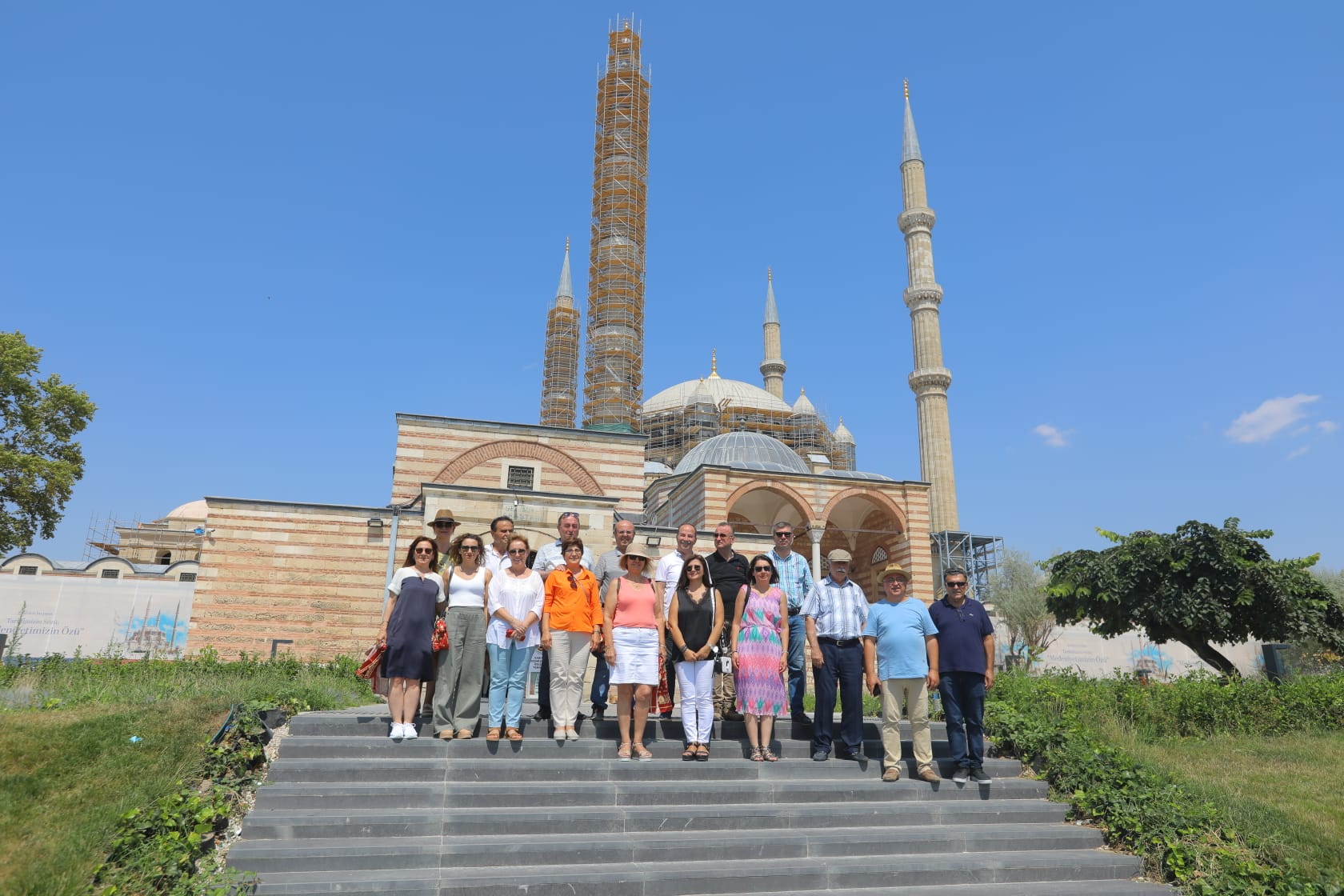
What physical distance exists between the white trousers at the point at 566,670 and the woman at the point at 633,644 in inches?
8.2

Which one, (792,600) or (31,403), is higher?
(31,403)

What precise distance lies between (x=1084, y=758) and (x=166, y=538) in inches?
1923

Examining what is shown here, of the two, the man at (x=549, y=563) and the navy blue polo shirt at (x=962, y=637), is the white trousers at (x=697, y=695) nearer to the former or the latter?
the man at (x=549, y=563)

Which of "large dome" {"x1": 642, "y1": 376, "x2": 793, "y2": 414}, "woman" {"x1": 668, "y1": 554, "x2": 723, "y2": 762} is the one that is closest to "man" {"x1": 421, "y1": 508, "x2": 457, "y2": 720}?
"woman" {"x1": 668, "y1": 554, "x2": 723, "y2": 762}

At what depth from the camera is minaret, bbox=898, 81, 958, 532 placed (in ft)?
110

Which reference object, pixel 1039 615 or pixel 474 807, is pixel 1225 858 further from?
pixel 1039 615

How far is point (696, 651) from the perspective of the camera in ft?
20.1

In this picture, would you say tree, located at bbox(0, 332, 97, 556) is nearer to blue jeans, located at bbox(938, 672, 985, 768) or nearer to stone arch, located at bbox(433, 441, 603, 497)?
stone arch, located at bbox(433, 441, 603, 497)

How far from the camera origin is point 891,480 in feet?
87.7

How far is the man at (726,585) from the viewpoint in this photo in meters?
6.55

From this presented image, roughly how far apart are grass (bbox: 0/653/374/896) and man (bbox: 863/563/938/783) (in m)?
4.72

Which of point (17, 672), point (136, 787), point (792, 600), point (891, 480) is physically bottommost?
point (136, 787)

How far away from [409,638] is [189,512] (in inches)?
1966

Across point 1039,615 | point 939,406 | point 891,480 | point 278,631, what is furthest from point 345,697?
point 939,406
